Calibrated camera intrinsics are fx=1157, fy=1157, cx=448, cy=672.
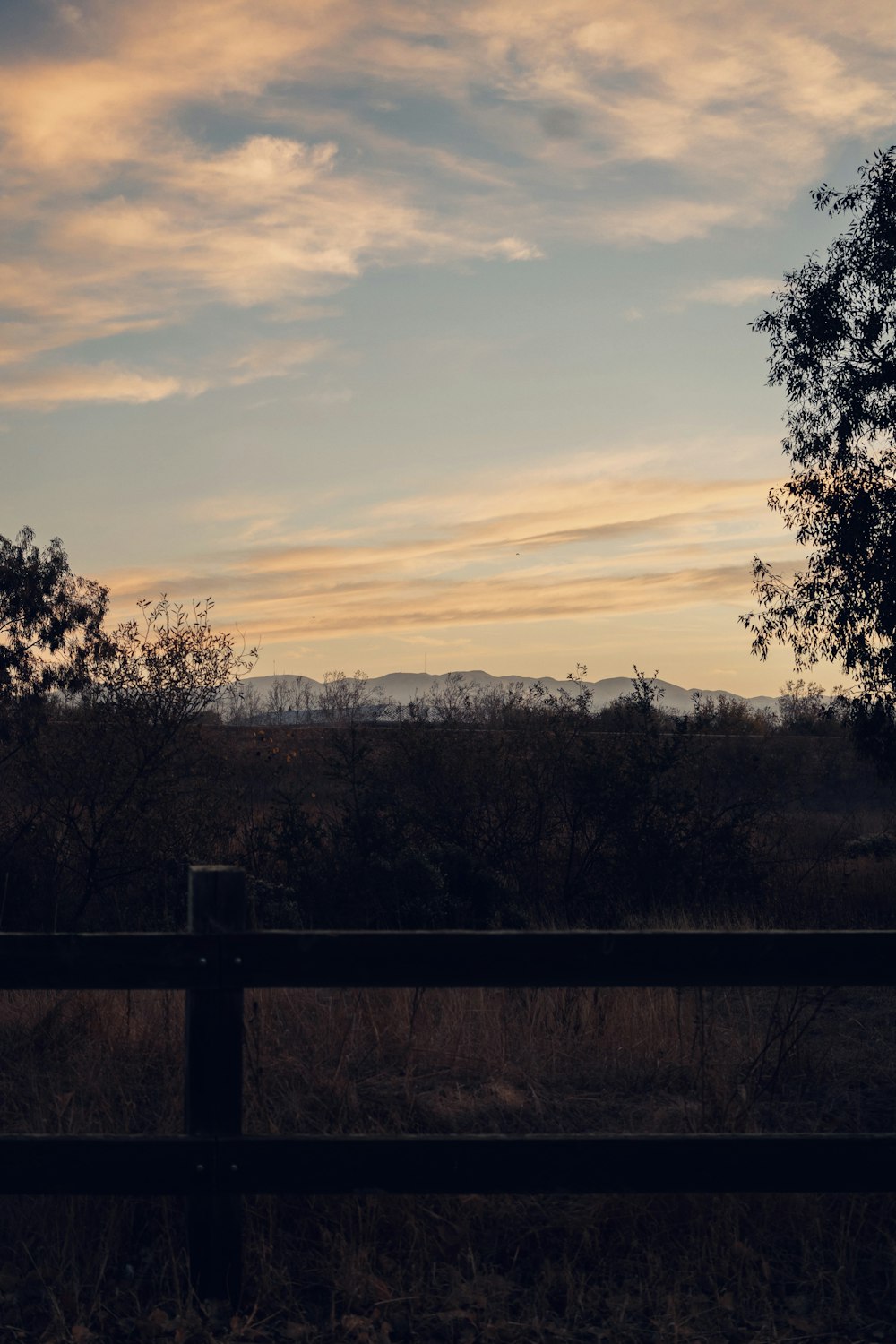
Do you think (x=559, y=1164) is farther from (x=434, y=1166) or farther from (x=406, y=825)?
(x=406, y=825)

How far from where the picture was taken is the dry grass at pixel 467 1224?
3.79 m

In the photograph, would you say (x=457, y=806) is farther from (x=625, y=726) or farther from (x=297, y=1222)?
(x=297, y=1222)

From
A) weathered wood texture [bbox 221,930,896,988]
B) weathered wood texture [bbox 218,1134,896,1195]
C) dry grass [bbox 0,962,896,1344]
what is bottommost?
dry grass [bbox 0,962,896,1344]

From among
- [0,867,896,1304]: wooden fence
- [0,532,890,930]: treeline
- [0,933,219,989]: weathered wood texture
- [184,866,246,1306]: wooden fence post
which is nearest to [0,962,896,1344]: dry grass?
[184,866,246,1306]: wooden fence post

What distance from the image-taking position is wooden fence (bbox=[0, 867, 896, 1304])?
12.3 ft

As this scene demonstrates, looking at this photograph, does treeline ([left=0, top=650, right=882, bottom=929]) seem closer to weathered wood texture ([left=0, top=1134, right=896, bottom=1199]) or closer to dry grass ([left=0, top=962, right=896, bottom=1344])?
dry grass ([left=0, top=962, right=896, bottom=1344])

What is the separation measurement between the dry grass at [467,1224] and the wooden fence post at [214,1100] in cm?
12

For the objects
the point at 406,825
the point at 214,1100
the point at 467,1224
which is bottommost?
the point at 467,1224

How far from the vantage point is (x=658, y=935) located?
3904mm

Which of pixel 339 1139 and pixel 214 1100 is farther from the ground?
pixel 214 1100

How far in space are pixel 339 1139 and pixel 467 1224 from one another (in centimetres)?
77

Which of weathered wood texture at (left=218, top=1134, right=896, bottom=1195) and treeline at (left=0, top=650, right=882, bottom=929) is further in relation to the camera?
treeline at (left=0, top=650, right=882, bottom=929)

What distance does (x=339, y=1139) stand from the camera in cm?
377

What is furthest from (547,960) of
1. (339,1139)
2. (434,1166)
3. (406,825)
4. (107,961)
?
(406,825)
